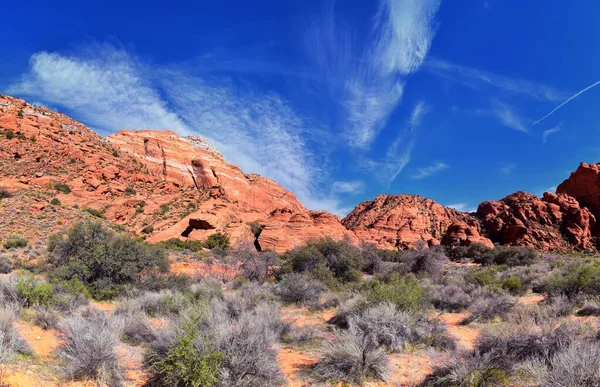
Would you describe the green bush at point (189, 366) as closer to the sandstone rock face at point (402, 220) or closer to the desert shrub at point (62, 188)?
the desert shrub at point (62, 188)

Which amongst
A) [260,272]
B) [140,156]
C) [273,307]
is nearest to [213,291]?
[273,307]

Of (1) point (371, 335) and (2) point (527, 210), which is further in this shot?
(2) point (527, 210)

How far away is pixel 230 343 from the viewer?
5.40 metres

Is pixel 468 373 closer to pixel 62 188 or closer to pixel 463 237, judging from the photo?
pixel 62 188

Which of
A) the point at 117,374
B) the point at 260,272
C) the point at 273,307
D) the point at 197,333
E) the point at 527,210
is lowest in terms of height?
the point at 117,374

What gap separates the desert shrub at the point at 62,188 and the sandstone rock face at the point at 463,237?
170 feet

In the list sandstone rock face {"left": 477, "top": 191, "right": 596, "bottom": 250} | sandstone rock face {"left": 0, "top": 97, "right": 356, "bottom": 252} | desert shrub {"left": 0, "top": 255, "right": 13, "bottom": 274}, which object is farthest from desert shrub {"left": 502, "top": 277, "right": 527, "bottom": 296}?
sandstone rock face {"left": 477, "top": 191, "right": 596, "bottom": 250}

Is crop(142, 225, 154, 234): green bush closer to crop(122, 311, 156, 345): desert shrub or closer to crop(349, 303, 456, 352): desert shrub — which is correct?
crop(122, 311, 156, 345): desert shrub

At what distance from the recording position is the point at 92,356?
16.4 feet

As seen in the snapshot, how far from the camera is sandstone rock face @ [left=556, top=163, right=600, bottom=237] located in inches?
2159

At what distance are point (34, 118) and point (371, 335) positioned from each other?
60.2 metres

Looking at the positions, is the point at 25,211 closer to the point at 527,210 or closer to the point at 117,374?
the point at 117,374

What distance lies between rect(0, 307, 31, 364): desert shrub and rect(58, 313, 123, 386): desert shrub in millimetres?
567

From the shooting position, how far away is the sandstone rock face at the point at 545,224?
49.7 m
